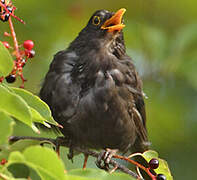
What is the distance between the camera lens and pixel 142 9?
5312mm

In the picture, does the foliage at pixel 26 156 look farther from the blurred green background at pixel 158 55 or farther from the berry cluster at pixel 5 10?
the blurred green background at pixel 158 55

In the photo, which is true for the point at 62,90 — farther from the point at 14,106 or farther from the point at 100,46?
the point at 14,106

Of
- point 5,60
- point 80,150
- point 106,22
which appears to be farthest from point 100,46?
point 5,60

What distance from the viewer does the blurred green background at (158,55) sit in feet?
16.1

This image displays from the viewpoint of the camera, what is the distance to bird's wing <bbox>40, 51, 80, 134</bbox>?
3594mm

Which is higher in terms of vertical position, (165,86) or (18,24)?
(18,24)

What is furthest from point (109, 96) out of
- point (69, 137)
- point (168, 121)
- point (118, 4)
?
point (118, 4)

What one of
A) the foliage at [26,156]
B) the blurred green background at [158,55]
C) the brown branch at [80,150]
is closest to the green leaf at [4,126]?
the foliage at [26,156]

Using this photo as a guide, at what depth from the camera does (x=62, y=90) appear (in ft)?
11.9

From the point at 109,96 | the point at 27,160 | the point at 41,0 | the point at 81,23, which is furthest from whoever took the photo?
the point at 81,23

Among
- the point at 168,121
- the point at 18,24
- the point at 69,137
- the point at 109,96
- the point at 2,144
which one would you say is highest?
the point at 2,144

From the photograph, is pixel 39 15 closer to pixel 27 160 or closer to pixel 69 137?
pixel 69 137

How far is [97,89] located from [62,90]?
0.27m

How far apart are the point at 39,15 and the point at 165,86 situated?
4.99 ft
